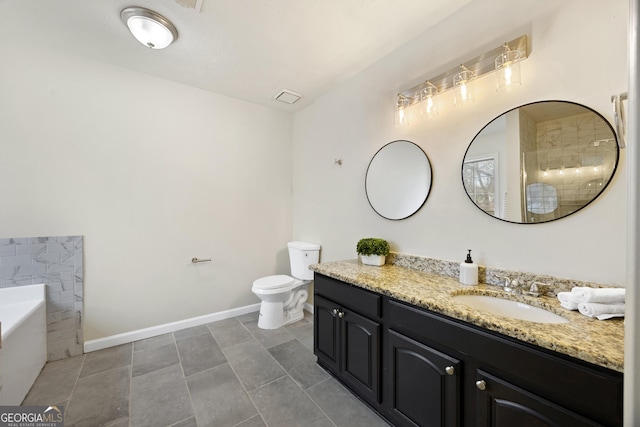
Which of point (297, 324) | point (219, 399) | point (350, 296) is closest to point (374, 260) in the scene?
point (350, 296)

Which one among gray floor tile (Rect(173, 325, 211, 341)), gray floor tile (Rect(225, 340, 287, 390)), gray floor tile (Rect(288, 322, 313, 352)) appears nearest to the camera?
gray floor tile (Rect(225, 340, 287, 390))

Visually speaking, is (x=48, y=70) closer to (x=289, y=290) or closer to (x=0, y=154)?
(x=0, y=154)

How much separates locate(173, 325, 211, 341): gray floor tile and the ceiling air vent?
2.70m

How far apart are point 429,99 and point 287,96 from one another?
5.55ft

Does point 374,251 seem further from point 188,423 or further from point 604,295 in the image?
point 188,423

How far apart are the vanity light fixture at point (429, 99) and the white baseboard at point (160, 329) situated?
2.83 meters

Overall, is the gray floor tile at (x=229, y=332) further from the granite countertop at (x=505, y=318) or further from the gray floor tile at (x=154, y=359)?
the granite countertop at (x=505, y=318)

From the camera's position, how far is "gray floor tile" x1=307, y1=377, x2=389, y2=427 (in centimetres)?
147

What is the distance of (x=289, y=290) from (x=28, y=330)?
1.97m

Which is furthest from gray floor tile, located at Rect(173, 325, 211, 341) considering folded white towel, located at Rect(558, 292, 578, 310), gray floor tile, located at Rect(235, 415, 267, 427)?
folded white towel, located at Rect(558, 292, 578, 310)

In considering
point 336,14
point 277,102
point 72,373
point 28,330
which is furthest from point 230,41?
point 72,373

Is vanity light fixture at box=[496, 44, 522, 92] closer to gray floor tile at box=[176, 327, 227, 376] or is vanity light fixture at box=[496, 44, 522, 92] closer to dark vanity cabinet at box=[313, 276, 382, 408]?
dark vanity cabinet at box=[313, 276, 382, 408]

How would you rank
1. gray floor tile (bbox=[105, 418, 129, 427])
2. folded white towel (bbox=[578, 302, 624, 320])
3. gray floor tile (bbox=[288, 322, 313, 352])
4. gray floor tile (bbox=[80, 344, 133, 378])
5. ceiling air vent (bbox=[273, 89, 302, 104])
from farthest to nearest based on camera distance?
ceiling air vent (bbox=[273, 89, 302, 104]) < gray floor tile (bbox=[288, 322, 313, 352]) < gray floor tile (bbox=[80, 344, 133, 378]) < gray floor tile (bbox=[105, 418, 129, 427]) < folded white towel (bbox=[578, 302, 624, 320])

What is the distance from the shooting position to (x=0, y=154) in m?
1.88
